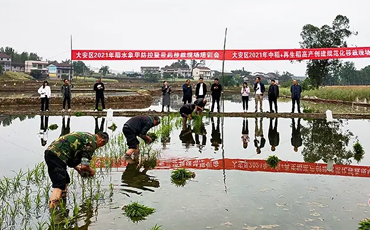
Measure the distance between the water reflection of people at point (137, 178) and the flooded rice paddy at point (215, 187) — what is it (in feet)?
0.05

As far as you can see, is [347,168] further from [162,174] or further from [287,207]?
[162,174]

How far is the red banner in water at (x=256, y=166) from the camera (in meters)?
6.18

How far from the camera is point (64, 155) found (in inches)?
179

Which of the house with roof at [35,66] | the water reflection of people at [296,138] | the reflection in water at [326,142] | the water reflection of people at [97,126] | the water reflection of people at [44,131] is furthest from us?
the house with roof at [35,66]

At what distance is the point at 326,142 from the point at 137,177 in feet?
17.2

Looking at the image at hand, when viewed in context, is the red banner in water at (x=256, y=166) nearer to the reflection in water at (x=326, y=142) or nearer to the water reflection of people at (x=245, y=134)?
the reflection in water at (x=326, y=142)

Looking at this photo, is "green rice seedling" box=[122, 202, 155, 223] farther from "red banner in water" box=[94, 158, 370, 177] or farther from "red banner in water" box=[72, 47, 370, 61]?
"red banner in water" box=[72, 47, 370, 61]

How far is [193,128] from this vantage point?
11562 millimetres

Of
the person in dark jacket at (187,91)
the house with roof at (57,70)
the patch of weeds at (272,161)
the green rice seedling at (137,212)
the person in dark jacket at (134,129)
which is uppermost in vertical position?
the house with roof at (57,70)

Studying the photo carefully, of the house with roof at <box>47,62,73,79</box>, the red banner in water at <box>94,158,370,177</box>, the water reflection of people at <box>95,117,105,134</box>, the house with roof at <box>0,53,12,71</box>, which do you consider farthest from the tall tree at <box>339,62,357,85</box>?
the red banner in water at <box>94,158,370,177</box>

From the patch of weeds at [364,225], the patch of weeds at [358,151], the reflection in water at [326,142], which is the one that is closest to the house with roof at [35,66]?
the reflection in water at [326,142]

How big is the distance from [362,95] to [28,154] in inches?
828

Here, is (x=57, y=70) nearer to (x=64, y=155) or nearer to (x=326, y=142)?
(x=326, y=142)

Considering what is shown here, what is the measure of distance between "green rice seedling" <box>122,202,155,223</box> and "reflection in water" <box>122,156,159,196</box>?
32.5 inches
